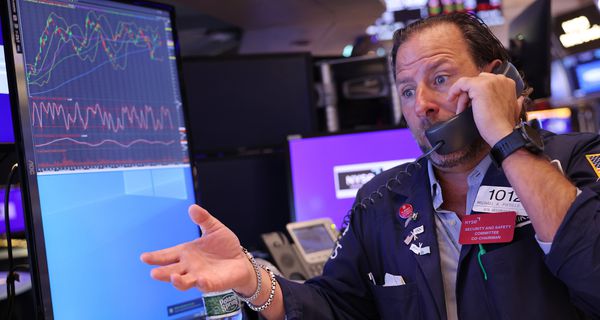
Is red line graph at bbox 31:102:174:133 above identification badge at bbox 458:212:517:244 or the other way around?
above

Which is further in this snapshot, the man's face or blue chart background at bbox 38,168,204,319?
the man's face

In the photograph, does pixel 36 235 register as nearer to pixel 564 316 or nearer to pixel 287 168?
pixel 564 316

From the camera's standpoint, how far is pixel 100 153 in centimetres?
146

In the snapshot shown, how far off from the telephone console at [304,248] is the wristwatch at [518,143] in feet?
3.08

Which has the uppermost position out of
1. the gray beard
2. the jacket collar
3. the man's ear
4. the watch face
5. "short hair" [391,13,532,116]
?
"short hair" [391,13,532,116]

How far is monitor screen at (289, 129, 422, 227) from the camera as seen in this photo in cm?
243

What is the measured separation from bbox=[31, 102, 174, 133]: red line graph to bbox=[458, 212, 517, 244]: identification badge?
81cm

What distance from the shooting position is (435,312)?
139cm

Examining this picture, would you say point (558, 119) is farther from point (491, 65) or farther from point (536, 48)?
point (491, 65)

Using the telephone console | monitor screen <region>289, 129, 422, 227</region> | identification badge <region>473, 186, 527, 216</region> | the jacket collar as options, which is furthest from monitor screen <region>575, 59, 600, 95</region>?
identification badge <region>473, 186, 527, 216</region>

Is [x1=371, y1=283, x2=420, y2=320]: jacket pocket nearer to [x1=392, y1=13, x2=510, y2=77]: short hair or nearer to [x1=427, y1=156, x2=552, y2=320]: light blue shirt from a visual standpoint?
[x1=427, y1=156, x2=552, y2=320]: light blue shirt

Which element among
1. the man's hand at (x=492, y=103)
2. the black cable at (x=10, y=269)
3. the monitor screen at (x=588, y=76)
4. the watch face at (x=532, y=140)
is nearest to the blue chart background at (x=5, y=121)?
the black cable at (x=10, y=269)

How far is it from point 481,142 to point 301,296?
1.82ft

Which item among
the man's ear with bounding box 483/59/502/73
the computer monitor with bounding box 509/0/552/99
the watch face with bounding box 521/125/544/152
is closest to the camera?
the watch face with bounding box 521/125/544/152
